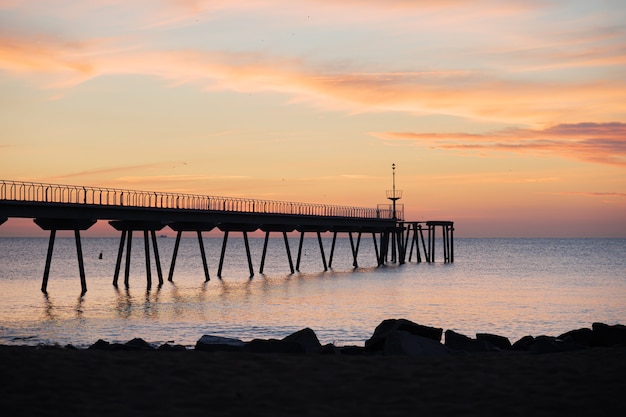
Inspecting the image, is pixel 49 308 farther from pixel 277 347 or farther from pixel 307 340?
pixel 277 347

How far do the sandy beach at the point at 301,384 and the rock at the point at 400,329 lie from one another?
15.3 feet

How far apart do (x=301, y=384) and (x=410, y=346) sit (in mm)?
5169

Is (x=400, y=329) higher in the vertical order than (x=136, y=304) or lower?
higher

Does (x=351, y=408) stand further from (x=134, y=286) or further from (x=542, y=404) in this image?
(x=134, y=286)

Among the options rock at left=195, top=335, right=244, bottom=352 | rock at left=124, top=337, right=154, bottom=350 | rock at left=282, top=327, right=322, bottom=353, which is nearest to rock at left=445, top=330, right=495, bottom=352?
rock at left=282, top=327, right=322, bottom=353

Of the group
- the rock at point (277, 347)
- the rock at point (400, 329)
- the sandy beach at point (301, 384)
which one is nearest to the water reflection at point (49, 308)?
the rock at point (400, 329)

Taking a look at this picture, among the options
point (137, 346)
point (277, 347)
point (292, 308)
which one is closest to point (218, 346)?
point (277, 347)

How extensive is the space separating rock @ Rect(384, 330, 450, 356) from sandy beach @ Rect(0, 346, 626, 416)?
5.81ft

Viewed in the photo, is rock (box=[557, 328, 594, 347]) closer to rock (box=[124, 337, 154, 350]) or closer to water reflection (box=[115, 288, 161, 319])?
rock (box=[124, 337, 154, 350])

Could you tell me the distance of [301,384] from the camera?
13250 millimetres

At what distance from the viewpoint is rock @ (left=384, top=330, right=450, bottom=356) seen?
693 inches

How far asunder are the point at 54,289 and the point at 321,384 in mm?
49768

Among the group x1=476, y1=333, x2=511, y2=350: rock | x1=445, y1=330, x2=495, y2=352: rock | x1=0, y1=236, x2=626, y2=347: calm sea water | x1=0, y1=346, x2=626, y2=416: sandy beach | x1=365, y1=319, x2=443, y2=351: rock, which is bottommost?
x1=0, y1=236, x2=626, y2=347: calm sea water

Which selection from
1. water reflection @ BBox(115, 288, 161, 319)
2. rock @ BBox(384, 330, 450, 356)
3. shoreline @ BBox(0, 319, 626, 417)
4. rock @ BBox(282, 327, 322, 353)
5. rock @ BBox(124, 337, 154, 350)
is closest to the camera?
shoreline @ BBox(0, 319, 626, 417)
